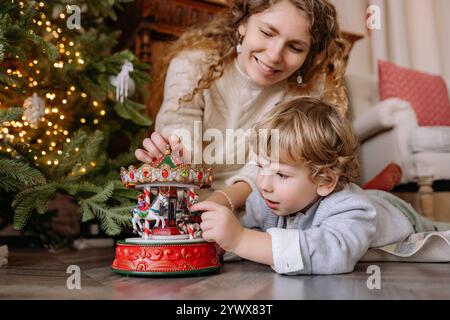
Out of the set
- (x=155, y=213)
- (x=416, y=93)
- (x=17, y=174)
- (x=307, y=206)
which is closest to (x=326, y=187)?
(x=307, y=206)

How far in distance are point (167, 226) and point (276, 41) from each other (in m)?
0.63

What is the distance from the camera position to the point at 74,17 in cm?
156

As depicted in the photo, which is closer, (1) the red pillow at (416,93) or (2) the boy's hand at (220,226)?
(2) the boy's hand at (220,226)

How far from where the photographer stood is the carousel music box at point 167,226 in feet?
3.30

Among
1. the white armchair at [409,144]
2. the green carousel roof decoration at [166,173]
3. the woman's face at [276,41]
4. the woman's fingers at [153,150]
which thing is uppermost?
the woman's face at [276,41]

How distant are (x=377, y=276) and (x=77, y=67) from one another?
113 centimetres

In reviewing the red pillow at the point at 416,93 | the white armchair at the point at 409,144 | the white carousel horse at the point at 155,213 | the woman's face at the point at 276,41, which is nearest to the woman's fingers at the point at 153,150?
the white carousel horse at the point at 155,213

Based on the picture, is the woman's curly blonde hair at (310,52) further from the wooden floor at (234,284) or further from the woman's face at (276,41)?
the wooden floor at (234,284)

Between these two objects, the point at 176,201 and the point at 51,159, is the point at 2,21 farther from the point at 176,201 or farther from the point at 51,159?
the point at 176,201

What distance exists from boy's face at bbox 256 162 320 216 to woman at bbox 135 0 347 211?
221 mm

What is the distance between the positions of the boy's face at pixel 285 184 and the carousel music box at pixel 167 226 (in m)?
0.14

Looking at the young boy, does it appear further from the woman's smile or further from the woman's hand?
the woman's smile

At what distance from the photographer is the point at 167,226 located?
42.1 inches

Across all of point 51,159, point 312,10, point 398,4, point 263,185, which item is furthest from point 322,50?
point 398,4
